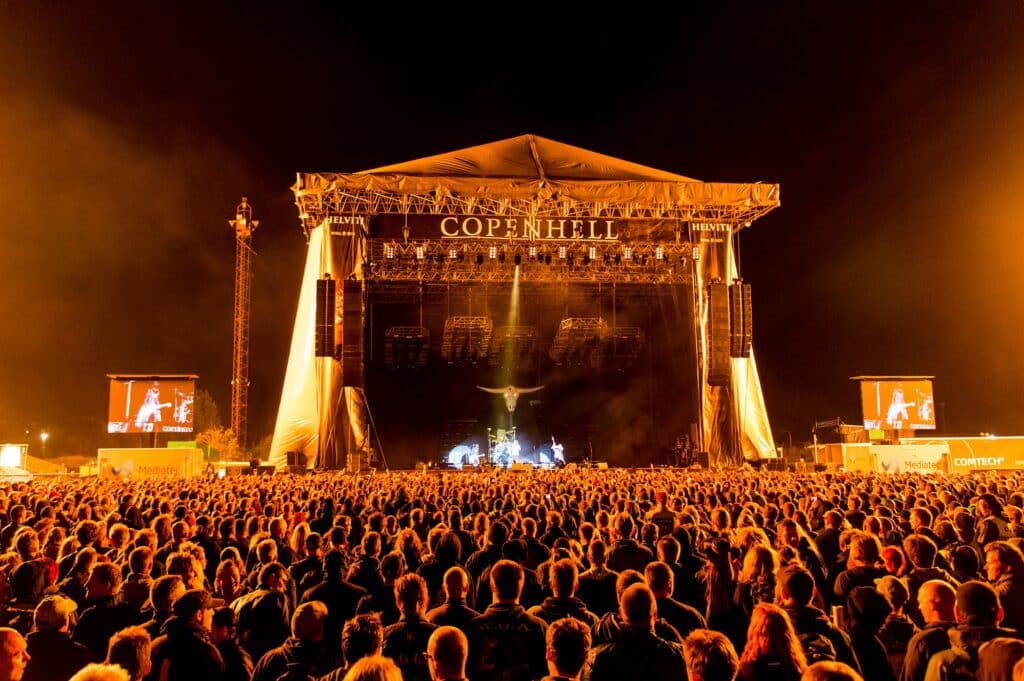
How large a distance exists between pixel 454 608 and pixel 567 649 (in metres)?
1.48

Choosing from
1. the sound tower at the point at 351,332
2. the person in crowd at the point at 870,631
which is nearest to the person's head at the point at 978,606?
the person in crowd at the point at 870,631

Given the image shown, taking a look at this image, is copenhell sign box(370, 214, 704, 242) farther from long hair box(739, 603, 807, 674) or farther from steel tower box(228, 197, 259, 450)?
long hair box(739, 603, 807, 674)

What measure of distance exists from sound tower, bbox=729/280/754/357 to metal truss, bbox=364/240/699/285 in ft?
10.5

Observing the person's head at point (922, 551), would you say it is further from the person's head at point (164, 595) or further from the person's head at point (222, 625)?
the person's head at point (164, 595)

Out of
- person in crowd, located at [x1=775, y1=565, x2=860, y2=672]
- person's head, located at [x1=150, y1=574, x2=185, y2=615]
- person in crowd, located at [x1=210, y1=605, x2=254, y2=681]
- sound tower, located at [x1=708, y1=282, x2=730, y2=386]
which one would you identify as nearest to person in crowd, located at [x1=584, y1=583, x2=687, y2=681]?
person in crowd, located at [x1=775, y1=565, x2=860, y2=672]

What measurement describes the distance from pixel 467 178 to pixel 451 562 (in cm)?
1932

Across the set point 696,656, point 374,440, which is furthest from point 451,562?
point 374,440

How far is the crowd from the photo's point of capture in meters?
3.41

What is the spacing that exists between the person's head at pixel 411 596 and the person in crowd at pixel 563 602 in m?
0.68

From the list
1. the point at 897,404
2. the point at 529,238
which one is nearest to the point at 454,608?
the point at 529,238

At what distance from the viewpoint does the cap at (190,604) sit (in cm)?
400

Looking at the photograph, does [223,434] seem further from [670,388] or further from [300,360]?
[670,388]

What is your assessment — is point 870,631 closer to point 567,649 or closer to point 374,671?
point 567,649

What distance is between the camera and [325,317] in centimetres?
2425
